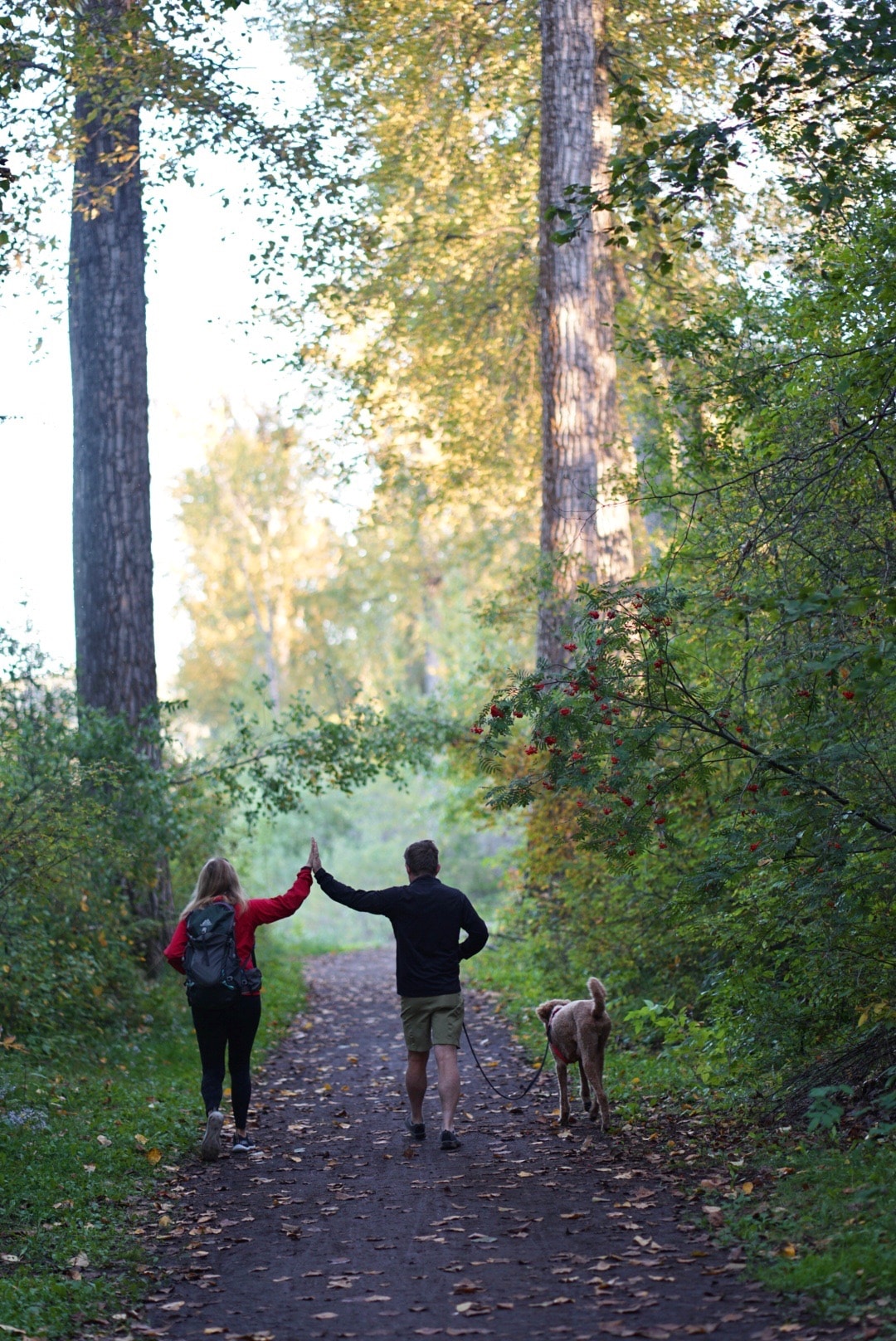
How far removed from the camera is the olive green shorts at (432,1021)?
27.8 ft

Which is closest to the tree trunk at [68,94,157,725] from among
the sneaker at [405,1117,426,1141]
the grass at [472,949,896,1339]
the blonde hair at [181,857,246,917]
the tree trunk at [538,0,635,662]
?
the tree trunk at [538,0,635,662]

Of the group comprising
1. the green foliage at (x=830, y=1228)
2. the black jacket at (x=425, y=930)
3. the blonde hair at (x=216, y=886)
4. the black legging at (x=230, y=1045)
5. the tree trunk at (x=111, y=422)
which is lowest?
the green foliage at (x=830, y=1228)

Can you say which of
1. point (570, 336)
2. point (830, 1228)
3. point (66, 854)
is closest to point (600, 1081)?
point (830, 1228)

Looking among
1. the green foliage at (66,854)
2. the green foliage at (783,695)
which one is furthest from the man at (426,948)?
the green foliage at (66,854)

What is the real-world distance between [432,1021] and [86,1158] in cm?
225

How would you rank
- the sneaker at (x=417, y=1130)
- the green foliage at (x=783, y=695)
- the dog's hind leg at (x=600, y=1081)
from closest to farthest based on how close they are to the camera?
the green foliage at (x=783, y=695), the dog's hind leg at (x=600, y=1081), the sneaker at (x=417, y=1130)

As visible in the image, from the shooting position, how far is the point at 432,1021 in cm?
853

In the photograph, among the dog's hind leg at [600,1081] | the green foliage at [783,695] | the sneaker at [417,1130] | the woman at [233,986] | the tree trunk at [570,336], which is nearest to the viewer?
the green foliage at [783,695]

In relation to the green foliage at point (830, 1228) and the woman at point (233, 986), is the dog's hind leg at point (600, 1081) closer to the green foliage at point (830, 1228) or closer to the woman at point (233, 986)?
the green foliage at point (830, 1228)


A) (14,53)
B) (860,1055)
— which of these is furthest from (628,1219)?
(14,53)

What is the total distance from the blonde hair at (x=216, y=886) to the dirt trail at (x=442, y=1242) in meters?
1.61

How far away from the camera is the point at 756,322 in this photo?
1094cm

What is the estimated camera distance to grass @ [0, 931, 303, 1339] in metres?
5.74

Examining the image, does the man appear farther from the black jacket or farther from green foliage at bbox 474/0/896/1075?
green foliage at bbox 474/0/896/1075
